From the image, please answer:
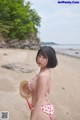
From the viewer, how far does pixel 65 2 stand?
734cm

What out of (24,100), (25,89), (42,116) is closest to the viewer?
(42,116)

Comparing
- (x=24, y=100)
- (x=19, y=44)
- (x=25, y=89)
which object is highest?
(x=25, y=89)

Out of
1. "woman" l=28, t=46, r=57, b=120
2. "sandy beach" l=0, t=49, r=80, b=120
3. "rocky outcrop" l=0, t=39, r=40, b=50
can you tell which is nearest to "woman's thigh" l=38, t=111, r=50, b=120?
"woman" l=28, t=46, r=57, b=120

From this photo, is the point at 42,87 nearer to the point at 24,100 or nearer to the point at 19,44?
the point at 24,100

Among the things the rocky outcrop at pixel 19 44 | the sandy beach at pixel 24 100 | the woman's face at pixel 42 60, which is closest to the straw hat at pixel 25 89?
A: the woman's face at pixel 42 60

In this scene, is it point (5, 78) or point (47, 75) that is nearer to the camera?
point (47, 75)

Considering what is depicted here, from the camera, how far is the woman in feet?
8.99

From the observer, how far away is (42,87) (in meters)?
2.74

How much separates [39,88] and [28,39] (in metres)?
43.4

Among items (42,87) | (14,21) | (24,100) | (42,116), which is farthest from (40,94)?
(14,21)

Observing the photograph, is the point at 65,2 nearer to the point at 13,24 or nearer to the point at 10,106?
the point at 10,106

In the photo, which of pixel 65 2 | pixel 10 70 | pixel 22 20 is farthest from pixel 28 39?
pixel 65 2

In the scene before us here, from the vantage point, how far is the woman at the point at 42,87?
2.74 meters

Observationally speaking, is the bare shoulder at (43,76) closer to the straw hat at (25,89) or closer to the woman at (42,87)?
the woman at (42,87)
